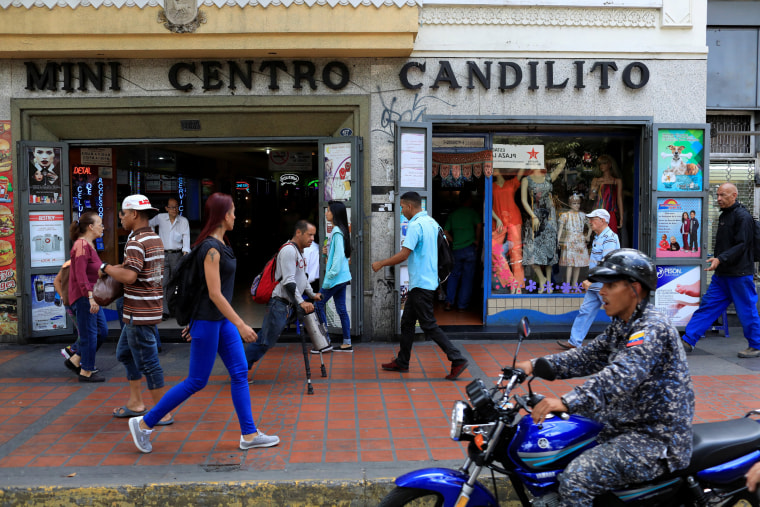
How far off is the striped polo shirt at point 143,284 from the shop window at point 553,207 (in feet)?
17.3

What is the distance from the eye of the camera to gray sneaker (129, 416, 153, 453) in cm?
445

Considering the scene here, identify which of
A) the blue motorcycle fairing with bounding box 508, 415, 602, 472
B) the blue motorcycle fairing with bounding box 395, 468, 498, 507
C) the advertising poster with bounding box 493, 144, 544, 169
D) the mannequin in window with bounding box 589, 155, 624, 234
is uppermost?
the advertising poster with bounding box 493, 144, 544, 169

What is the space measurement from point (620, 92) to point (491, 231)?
8.27ft

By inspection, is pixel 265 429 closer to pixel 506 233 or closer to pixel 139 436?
pixel 139 436

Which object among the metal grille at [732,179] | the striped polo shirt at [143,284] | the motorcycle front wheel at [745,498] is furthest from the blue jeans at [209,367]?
the metal grille at [732,179]

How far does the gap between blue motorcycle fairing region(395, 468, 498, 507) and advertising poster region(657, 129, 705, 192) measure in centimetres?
660

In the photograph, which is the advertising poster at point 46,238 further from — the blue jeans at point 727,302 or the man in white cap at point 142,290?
the blue jeans at point 727,302

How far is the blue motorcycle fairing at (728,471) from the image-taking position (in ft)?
9.23

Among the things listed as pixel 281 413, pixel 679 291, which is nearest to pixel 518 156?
pixel 679 291

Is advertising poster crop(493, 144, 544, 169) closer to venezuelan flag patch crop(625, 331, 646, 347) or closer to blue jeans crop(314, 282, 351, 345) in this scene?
blue jeans crop(314, 282, 351, 345)

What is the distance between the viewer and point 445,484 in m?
2.74

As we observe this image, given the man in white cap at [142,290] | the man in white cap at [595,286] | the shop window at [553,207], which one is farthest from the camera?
the shop window at [553,207]

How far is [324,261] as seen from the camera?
28.0ft

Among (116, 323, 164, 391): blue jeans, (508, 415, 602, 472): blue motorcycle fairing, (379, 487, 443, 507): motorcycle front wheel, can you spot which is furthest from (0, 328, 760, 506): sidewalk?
(508, 415, 602, 472): blue motorcycle fairing
